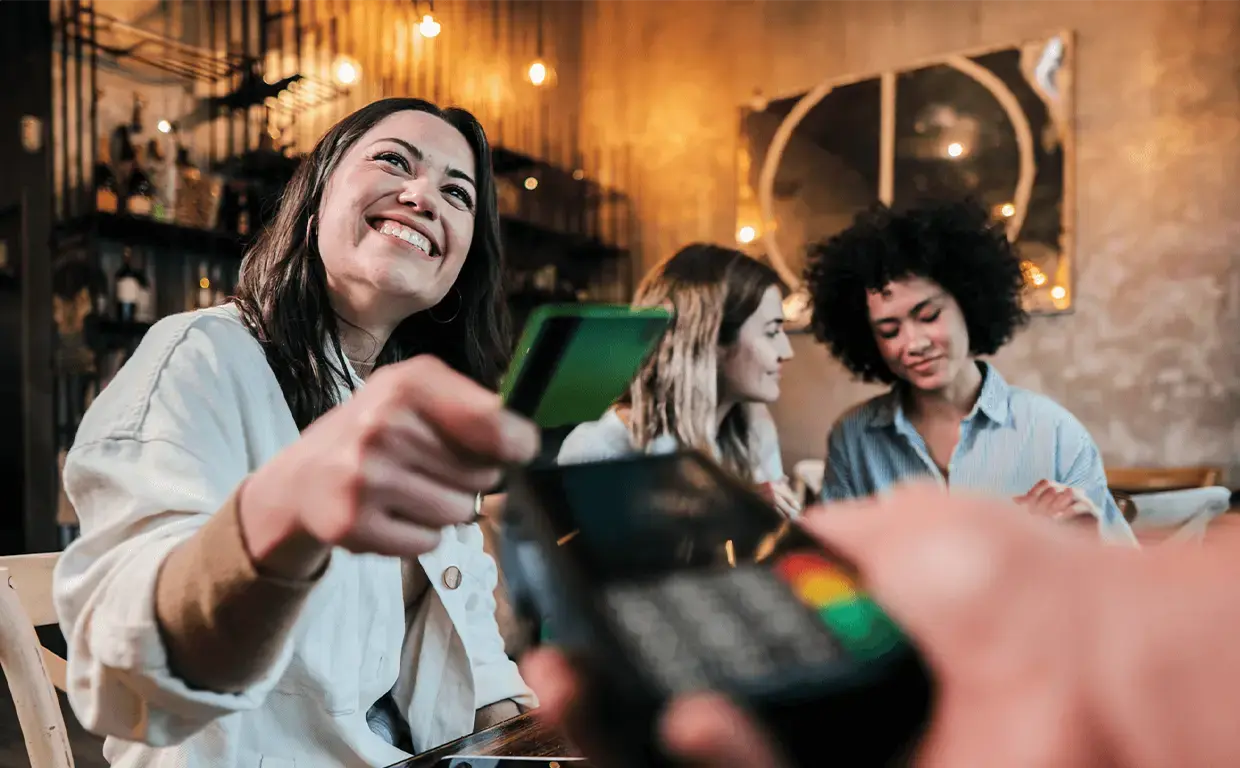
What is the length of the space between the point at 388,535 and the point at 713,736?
0.16 meters

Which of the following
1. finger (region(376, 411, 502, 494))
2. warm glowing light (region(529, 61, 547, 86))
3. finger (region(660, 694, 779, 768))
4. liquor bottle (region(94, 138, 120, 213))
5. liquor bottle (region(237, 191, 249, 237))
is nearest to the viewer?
finger (region(660, 694, 779, 768))

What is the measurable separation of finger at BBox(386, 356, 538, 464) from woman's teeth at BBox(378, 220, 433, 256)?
1.65 feet

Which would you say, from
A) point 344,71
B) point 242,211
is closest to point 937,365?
point 242,211

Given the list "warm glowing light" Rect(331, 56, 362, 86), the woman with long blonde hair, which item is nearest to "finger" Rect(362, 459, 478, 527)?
the woman with long blonde hair

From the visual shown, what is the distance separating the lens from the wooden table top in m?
0.56

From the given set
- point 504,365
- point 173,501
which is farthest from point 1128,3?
point 173,501

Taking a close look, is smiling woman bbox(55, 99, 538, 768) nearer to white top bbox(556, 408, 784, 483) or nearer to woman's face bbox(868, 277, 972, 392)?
white top bbox(556, 408, 784, 483)

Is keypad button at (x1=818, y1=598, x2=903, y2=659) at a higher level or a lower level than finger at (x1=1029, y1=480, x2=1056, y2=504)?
higher

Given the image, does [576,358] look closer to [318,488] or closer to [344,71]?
[318,488]

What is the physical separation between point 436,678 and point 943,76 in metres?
3.01

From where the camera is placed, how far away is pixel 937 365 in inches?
53.3

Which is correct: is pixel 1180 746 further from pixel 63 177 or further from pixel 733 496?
pixel 63 177

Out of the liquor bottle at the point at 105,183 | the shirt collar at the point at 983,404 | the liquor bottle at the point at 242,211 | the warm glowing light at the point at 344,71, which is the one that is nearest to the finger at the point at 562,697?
the shirt collar at the point at 983,404

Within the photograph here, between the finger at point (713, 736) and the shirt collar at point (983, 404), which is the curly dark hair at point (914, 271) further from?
the finger at point (713, 736)
